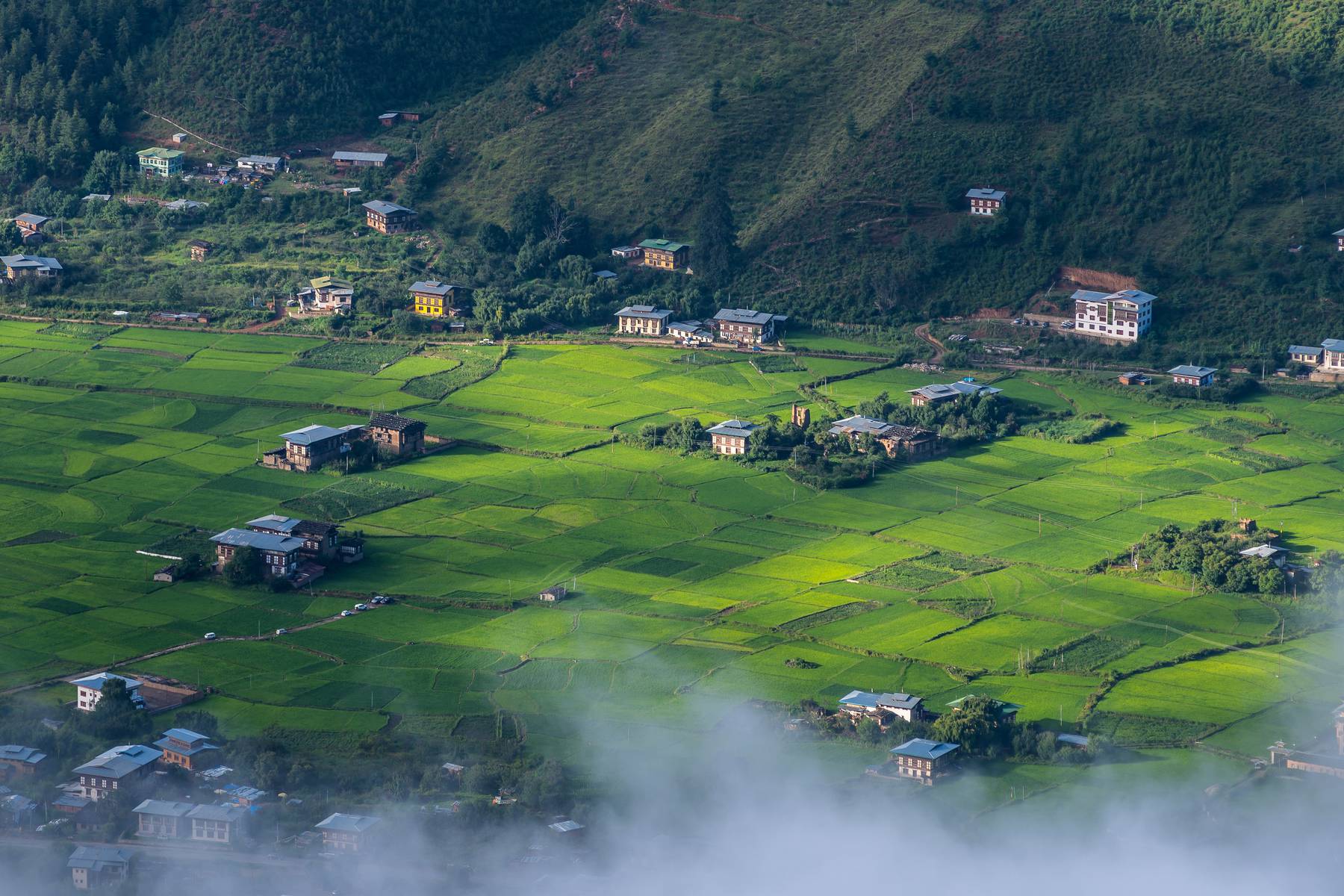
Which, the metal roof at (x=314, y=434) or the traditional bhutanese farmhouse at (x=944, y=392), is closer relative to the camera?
the metal roof at (x=314, y=434)

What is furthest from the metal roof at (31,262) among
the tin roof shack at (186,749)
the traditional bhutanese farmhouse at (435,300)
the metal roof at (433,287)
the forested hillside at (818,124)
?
the tin roof shack at (186,749)

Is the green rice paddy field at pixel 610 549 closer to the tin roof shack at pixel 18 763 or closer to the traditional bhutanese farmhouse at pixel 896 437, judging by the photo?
the traditional bhutanese farmhouse at pixel 896 437

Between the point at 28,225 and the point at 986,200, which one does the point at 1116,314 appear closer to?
the point at 986,200

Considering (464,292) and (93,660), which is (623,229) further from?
(93,660)

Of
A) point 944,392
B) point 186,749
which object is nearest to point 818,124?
point 944,392

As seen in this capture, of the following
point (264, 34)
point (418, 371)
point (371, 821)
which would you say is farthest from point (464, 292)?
point (371, 821)
